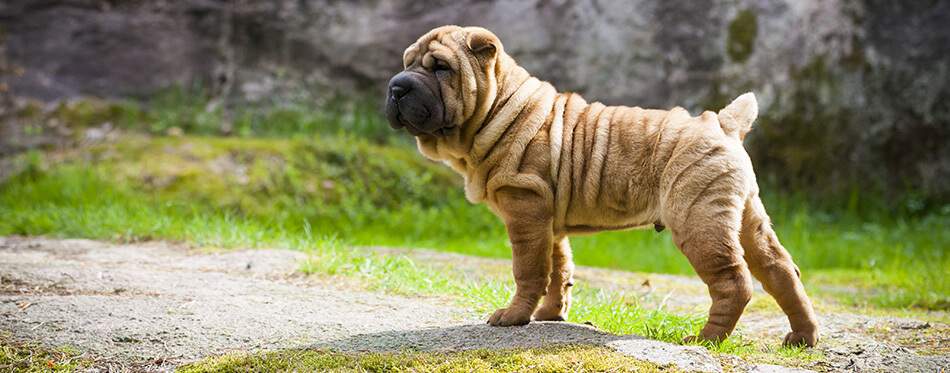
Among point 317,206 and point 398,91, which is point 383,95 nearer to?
point 317,206

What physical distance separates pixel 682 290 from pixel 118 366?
401 centimetres

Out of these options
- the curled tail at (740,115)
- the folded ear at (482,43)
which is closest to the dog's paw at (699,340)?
the curled tail at (740,115)

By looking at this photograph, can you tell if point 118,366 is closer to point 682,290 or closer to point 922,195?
point 682,290

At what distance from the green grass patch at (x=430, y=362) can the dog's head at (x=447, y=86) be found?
1355mm

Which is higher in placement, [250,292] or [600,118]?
[600,118]

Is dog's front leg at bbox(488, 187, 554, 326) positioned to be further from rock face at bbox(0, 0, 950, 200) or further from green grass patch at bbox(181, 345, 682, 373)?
rock face at bbox(0, 0, 950, 200)

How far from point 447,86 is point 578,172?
0.84 metres

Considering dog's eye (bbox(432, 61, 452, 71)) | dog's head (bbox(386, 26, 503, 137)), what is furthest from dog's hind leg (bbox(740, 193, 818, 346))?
dog's eye (bbox(432, 61, 452, 71))

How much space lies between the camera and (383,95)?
33.2ft

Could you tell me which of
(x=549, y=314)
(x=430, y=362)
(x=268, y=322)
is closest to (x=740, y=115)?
(x=549, y=314)

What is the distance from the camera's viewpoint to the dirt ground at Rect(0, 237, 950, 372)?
3102 millimetres

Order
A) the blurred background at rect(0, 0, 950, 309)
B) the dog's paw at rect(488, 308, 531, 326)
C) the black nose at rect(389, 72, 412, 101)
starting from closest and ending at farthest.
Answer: the dog's paw at rect(488, 308, 531, 326), the black nose at rect(389, 72, 412, 101), the blurred background at rect(0, 0, 950, 309)

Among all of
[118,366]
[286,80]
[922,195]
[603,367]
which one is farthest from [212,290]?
[922,195]

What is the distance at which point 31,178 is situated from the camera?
7.92 m
